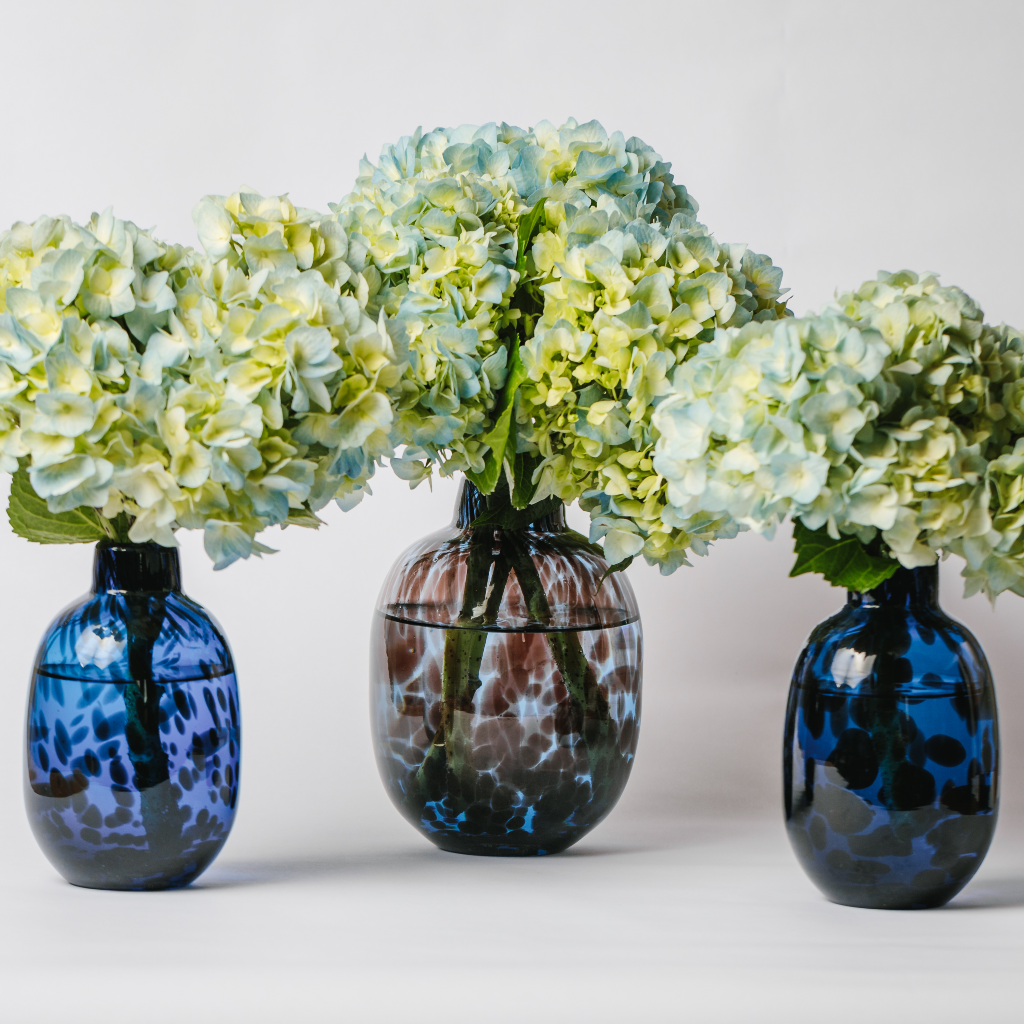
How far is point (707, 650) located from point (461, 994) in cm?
86

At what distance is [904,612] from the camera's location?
1.16 m

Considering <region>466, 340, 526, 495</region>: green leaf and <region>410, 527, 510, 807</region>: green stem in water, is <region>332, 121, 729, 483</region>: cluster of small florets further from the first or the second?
<region>410, 527, 510, 807</region>: green stem in water

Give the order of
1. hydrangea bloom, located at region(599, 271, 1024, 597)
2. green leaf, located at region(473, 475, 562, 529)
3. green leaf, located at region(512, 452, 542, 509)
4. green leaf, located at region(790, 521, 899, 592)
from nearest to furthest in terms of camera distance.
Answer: hydrangea bloom, located at region(599, 271, 1024, 597) → green leaf, located at region(790, 521, 899, 592) → green leaf, located at region(512, 452, 542, 509) → green leaf, located at region(473, 475, 562, 529)

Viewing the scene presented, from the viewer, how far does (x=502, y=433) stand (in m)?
1.17

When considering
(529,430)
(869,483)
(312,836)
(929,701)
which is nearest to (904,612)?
(929,701)

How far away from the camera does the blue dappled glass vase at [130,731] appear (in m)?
1.17

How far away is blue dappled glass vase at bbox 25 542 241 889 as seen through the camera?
1169 millimetres

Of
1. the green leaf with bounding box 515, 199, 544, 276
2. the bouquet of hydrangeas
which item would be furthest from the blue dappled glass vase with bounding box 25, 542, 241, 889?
the green leaf with bounding box 515, 199, 544, 276

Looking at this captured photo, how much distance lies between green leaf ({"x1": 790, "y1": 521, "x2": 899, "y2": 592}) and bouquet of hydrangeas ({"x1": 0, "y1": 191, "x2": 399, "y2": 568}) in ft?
1.06

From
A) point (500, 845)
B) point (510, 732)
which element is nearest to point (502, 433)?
point (510, 732)

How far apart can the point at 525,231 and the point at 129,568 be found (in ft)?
1.34

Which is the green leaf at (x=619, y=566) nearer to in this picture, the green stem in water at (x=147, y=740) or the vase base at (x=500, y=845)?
the vase base at (x=500, y=845)

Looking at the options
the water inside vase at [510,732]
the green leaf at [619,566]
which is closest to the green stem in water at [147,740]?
the water inside vase at [510,732]

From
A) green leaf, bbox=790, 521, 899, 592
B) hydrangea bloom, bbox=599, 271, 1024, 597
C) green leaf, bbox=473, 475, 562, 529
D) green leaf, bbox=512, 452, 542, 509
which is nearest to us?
hydrangea bloom, bbox=599, 271, 1024, 597
